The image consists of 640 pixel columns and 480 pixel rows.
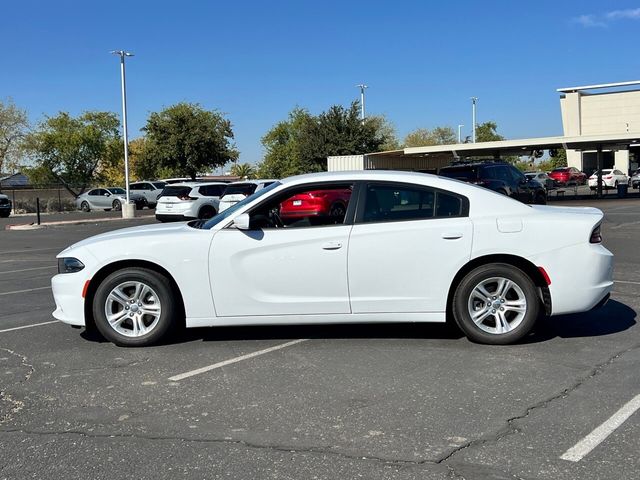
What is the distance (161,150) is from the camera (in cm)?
4938

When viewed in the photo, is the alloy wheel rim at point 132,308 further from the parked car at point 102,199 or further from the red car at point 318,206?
the parked car at point 102,199

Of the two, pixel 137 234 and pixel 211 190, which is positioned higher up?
pixel 211 190

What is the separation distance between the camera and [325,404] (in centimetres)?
452

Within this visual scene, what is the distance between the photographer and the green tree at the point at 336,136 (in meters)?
47.9

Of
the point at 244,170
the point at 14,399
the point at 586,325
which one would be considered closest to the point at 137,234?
the point at 14,399

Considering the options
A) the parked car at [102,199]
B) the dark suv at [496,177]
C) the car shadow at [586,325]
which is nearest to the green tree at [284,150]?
the parked car at [102,199]

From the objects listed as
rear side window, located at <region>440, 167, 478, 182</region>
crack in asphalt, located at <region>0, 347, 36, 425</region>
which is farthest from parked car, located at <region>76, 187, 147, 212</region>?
crack in asphalt, located at <region>0, 347, 36, 425</region>

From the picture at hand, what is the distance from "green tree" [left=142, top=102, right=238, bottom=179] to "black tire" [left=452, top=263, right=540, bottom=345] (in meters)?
45.1

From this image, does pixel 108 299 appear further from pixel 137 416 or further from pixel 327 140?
pixel 327 140

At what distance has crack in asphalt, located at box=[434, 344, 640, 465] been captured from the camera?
3.75m

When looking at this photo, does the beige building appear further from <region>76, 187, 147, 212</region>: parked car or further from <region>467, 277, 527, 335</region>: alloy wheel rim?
<region>467, 277, 527, 335</region>: alloy wheel rim

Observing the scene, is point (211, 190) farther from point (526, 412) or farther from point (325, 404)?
point (526, 412)

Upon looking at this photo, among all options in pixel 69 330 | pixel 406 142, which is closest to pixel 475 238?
pixel 69 330

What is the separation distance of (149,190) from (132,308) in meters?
36.7
